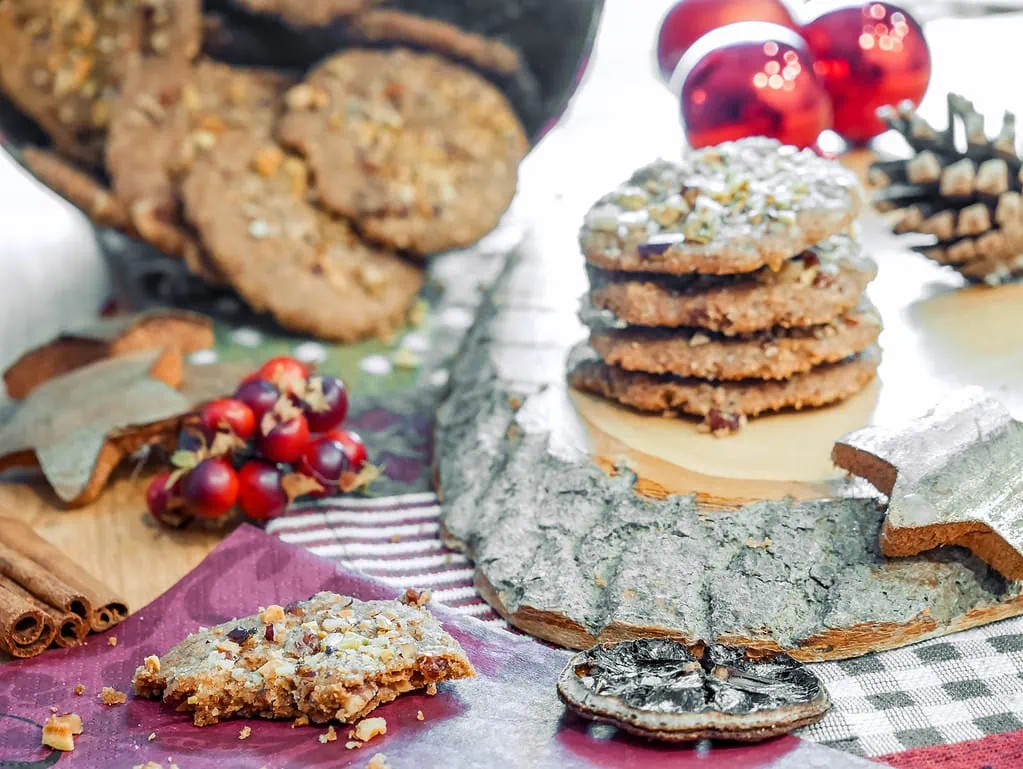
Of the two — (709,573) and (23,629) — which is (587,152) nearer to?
(709,573)

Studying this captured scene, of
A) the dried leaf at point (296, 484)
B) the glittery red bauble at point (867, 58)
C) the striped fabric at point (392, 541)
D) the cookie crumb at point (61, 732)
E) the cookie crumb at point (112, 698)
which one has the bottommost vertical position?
the striped fabric at point (392, 541)

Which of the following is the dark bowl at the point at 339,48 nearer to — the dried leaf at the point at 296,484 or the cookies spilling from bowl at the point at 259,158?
the cookies spilling from bowl at the point at 259,158

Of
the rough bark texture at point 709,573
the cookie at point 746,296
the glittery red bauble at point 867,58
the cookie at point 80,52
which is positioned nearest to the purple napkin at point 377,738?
the rough bark texture at point 709,573

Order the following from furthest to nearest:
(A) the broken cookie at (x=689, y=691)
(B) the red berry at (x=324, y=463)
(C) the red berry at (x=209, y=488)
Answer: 1. (B) the red berry at (x=324, y=463)
2. (C) the red berry at (x=209, y=488)
3. (A) the broken cookie at (x=689, y=691)

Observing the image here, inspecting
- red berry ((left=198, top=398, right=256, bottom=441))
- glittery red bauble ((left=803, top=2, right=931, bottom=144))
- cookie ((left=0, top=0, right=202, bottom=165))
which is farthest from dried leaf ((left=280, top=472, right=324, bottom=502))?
glittery red bauble ((left=803, top=2, right=931, bottom=144))

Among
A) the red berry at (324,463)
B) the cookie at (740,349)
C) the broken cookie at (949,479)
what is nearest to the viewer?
the broken cookie at (949,479)

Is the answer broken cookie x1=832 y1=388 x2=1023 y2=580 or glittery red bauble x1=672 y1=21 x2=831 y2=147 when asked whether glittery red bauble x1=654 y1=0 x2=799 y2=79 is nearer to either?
glittery red bauble x1=672 y1=21 x2=831 y2=147

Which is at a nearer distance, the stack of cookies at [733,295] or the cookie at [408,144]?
the stack of cookies at [733,295]
